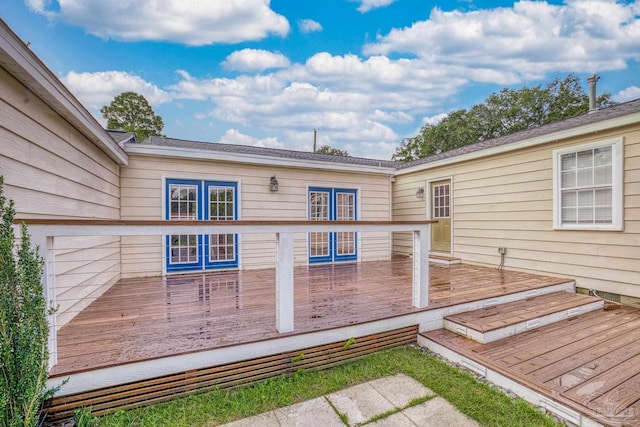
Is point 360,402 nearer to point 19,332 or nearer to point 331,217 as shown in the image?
point 19,332

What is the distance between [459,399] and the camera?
221cm

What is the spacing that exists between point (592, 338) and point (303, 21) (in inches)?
394

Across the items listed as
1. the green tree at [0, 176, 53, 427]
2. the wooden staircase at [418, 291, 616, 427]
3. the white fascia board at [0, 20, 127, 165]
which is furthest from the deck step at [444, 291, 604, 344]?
the white fascia board at [0, 20, 127, 165]

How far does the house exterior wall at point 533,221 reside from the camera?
13.2 feet

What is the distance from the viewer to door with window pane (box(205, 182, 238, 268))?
564 centimetres

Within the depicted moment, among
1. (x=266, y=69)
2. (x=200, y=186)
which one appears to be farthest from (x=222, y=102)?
(x=200, y=186)

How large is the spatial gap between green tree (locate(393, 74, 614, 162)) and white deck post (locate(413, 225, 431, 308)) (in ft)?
60.7

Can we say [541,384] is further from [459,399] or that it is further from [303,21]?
[303,21]

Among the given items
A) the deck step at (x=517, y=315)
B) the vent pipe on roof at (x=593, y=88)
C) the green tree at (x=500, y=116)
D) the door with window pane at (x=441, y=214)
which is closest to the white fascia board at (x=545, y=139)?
the door with window pane at (x=441, y=214)

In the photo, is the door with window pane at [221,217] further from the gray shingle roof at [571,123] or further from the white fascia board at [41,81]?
the gray shingle roof at [571,123]

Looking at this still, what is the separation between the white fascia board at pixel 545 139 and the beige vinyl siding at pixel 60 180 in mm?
6489

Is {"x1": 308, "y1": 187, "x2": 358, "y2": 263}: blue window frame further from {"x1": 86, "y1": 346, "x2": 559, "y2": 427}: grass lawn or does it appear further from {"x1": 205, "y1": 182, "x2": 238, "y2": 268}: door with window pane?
{"x1": 86, "y1": 346, "x2": 559, "y2": 427}: grass lawn

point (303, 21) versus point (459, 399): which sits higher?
point (303, 21)

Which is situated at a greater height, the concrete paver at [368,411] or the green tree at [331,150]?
the green tree at [331,150]
